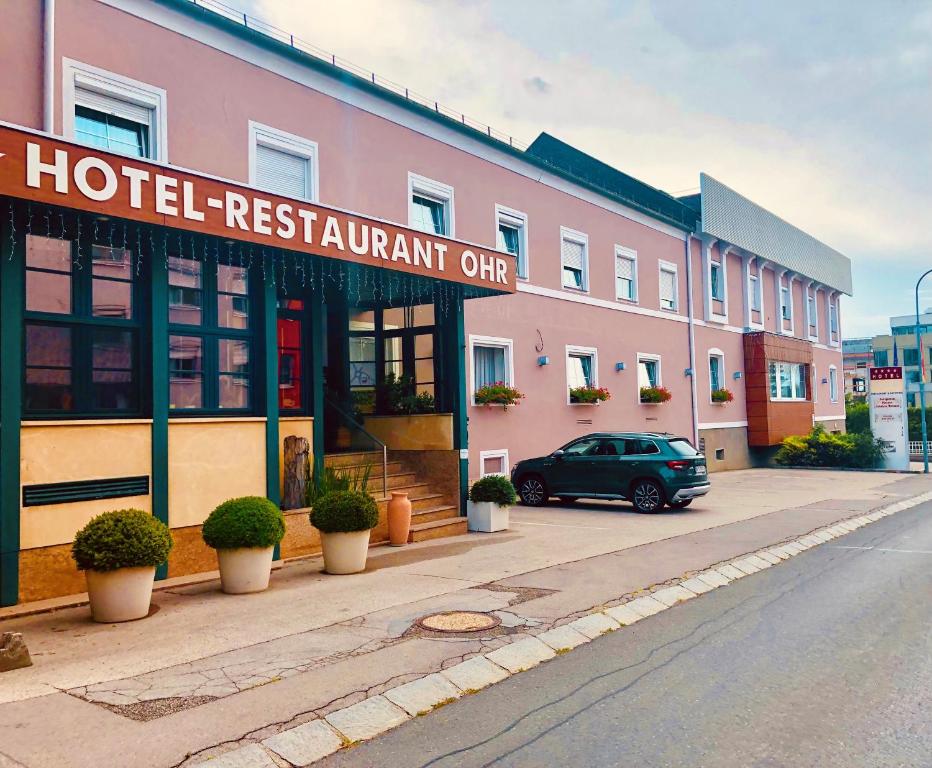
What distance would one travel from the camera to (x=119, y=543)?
7.65 meters

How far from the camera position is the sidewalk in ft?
16.0

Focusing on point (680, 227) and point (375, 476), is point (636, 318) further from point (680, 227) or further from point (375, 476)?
point (375, 476)

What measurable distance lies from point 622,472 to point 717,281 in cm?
1481

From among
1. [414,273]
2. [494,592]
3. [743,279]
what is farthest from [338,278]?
[743,279]

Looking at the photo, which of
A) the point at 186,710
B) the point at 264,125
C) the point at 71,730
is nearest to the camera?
the point at 71,730

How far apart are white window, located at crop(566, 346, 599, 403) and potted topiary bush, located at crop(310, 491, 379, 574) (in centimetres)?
1140

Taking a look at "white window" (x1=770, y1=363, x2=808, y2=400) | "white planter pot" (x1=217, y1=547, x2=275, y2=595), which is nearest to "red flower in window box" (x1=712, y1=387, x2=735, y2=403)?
"white window" (x1=770, y1=363, x2=808, y2=400)

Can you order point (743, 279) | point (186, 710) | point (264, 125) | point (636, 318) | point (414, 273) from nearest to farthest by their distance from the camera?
point (186, 710)
point (414, 273)
point (264, 125)
point (636, 318)
point (743, 279)

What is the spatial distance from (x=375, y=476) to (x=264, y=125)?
620 centimetres

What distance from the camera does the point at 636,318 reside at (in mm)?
24047

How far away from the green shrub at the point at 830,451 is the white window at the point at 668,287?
7454 millimetres

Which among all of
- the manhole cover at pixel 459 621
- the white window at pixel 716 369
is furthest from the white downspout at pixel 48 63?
the white window at pixel 716 369

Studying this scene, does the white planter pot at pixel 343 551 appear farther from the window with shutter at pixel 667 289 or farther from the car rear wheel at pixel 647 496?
the window with shutter at pixel 667 289

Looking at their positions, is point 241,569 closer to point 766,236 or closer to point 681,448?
point 681,448
